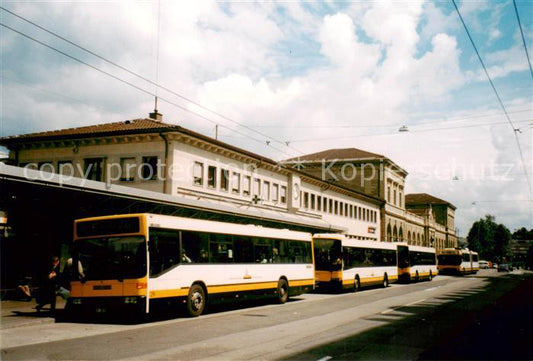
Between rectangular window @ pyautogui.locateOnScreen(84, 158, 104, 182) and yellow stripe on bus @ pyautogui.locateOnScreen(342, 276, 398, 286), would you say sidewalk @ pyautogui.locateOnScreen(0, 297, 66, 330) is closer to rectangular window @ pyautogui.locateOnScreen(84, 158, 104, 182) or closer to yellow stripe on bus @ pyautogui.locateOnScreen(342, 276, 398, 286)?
yellow stripe on bus @ pyautogui.locateOnScreen(342, 276, 398, 286)

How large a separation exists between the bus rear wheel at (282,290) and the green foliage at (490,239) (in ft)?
395

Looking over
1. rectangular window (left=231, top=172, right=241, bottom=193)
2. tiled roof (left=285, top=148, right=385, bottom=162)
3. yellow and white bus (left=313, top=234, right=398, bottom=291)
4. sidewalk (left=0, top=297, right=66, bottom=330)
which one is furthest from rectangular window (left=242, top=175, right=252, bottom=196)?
tiled roof (left=285, top=148, right=385, bottom=162)

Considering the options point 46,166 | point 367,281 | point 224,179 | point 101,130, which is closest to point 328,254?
point 367,281

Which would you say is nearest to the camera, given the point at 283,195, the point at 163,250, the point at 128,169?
the point at 163,250

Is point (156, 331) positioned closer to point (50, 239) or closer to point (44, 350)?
point (44, 350)

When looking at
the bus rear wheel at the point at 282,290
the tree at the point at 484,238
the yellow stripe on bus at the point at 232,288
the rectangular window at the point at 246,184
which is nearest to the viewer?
the yellow stripe on bus at the point at 232,288

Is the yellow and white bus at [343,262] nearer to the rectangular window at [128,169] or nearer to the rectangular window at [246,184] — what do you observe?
the rectangular window at [246,184]

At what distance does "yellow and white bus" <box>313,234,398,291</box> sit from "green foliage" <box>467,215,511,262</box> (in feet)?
360

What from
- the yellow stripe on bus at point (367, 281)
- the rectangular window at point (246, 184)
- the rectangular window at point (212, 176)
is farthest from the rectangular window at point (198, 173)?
the yellow stripe on bus at point (367, 281)

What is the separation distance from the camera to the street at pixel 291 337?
9.10 metres

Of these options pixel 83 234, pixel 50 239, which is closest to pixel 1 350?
pixel 83 234

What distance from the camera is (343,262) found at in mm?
27078

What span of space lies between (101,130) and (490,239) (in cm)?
12687

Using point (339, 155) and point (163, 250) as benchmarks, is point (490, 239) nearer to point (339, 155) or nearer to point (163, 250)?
point (339, 155)
